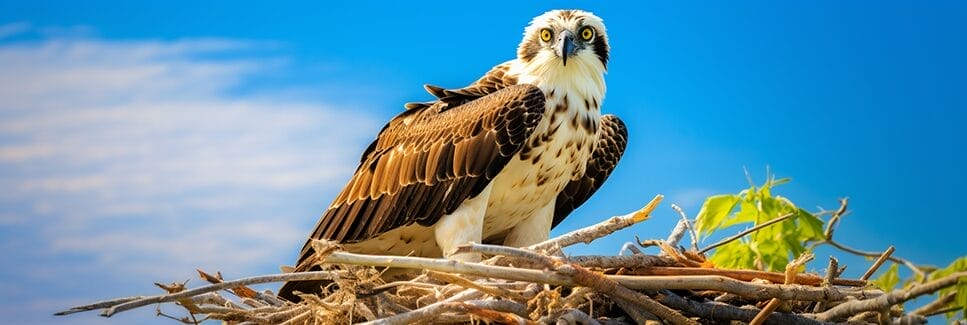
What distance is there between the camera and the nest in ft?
20.5

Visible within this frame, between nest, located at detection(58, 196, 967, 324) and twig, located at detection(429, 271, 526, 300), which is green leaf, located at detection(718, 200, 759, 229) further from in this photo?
twig, located at detection(429, 271, 526, 300)

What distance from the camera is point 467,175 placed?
319 inches

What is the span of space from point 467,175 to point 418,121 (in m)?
0.84

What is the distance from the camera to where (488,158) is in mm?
8047

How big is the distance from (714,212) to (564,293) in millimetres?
2541

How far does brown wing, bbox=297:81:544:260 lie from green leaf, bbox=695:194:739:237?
5.39ft

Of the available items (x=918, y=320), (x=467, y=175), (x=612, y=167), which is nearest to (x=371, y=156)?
(x=467, y=175)

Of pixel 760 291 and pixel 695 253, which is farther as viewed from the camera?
pixel 695 253

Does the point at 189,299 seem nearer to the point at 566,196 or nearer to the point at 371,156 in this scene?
the point at 371,156

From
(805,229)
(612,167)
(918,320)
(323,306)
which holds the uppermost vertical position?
(612,167)

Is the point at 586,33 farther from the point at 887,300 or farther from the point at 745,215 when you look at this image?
the point at 887,300

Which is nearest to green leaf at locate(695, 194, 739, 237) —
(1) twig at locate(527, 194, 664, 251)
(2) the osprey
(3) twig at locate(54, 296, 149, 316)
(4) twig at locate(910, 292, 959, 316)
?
(2) the osprey

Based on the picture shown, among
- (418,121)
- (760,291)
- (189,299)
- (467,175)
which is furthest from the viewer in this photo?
(418,121)

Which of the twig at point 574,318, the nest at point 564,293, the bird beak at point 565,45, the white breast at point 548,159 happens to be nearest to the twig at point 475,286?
the nest at point 564,293
